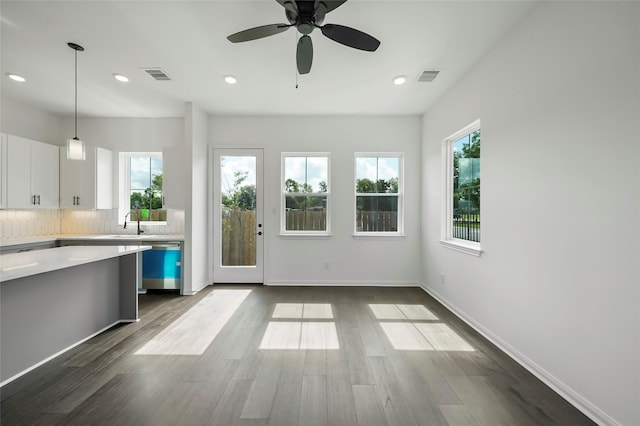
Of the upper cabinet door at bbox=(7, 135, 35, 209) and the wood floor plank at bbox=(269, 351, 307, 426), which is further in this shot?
the upper cabinet door at bbox=(7, 135, 35, 209)

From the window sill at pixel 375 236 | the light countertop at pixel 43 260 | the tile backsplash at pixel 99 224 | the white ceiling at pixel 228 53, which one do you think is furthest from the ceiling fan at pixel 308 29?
the tile backsplash at pixel 99 224

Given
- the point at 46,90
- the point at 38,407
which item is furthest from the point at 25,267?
the point at 46,90

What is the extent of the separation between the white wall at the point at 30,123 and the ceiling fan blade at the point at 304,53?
4712 mm

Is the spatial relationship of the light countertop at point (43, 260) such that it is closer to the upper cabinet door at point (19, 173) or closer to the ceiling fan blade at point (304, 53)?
the upper cabinet door at point (19, 173)

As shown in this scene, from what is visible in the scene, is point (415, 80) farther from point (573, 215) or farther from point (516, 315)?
point (516, 315)

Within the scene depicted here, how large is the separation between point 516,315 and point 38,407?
3580 millimetres

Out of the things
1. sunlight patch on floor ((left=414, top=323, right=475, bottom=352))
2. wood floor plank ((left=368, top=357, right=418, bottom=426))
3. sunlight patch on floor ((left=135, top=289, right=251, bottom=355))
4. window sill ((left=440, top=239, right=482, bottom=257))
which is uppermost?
window sill ((left=440, top=239, right=482, bottom=257))

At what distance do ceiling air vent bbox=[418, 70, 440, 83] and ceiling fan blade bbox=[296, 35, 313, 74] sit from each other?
1636 millimetres

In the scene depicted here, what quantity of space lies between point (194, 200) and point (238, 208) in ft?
2.49

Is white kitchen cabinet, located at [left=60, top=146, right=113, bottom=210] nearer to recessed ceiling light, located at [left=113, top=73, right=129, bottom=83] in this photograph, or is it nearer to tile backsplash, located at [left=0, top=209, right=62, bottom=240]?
tile backsplash, located at [left=0, top=209, right=62, bottom=240]

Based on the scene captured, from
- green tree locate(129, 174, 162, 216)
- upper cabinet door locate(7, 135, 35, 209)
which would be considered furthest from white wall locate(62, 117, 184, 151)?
upper cabinet door locate(7, 135, 35, 209)

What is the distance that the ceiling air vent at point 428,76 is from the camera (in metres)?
Result: 3.33

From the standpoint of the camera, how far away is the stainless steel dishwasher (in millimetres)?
4477

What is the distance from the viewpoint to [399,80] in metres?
3.53
